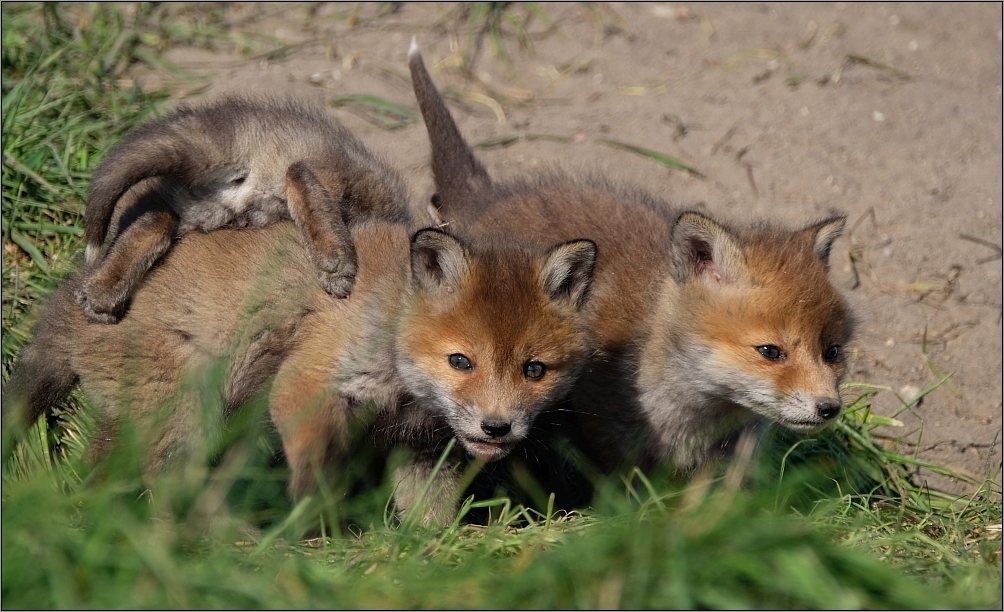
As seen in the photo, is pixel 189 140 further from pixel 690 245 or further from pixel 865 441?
pixel 865 441

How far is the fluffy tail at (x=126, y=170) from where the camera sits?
446cm

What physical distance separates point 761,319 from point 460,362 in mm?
1238

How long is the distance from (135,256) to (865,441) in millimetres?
3700

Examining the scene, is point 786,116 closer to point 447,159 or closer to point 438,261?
point 447,159

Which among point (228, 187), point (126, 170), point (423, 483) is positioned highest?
point (126, 170)

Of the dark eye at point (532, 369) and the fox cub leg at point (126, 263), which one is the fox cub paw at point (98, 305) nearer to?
the fox cub leg at point (126, 263)

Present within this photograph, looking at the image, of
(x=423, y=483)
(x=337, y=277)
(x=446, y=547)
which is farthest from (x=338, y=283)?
(x=446, y=547)

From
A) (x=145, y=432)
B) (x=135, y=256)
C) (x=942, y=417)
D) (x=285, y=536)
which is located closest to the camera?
(x=285, y=536)

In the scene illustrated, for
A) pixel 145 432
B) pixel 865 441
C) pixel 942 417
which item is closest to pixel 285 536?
pixel 145 432

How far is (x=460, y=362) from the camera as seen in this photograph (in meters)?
4.13

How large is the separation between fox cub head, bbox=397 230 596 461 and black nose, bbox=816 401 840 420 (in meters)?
0.96

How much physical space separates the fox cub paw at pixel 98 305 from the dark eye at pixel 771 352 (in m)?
2.63

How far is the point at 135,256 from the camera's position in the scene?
4.50 meters

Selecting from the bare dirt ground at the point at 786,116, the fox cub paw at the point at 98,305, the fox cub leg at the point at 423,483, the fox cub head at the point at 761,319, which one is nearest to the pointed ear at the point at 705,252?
the fox cub head at the point at 761,319
